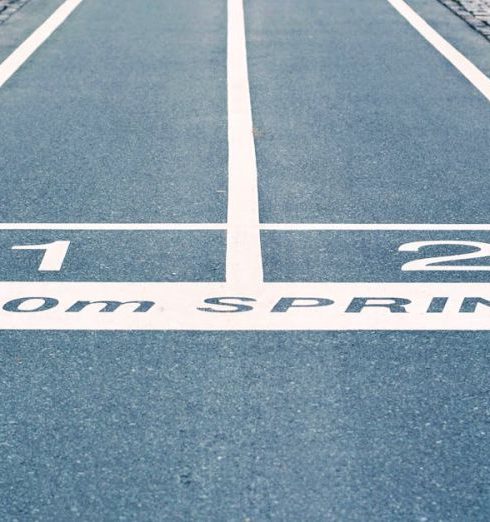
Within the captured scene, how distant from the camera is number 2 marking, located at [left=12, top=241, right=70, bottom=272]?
7289mm

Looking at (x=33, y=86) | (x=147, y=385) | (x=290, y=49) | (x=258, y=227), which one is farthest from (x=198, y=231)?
(x=290, y=49)

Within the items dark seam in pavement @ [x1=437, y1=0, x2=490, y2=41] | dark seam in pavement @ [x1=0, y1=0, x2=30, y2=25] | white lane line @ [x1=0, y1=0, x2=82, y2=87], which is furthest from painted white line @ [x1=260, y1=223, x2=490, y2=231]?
dark seam in pavement @ [x1=0, y1=0, x2=30, y2=25]

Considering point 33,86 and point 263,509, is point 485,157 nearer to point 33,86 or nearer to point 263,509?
point 33,86

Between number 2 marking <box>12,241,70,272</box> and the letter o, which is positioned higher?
the letter o

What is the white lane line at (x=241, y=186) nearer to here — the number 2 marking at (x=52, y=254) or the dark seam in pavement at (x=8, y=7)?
the number 2 marking at (x=52, y=254)

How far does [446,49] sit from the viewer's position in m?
15.1

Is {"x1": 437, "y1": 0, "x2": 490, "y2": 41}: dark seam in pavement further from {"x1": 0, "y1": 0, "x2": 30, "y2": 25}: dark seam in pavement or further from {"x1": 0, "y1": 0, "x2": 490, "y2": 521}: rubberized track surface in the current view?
{"x1": 0, "y1": 0, "x2": 30, "y2": 25}: dark seam in pavement

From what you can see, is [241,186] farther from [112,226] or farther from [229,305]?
[229,305]

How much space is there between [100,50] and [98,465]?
428 inches

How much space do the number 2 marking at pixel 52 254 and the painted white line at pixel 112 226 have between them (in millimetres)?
387

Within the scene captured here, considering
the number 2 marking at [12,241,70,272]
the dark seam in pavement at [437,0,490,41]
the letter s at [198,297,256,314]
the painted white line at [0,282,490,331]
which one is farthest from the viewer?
the dark seam in pavement at [437,0,490,41]

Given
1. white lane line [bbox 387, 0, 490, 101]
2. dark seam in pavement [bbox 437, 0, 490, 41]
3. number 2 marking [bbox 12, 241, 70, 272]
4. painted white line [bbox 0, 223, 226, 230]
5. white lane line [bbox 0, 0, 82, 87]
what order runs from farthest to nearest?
dark seam in pavement [bbox 437, 0, 490, 41] → white lane line [bbox 0, 0, 82, 87] → white lane line [bbox 387, 0, 490, 101] → painted white line [bbox 0, 223, 226, 230] → number 2 marking [bbox 12, 241, 70, 272]

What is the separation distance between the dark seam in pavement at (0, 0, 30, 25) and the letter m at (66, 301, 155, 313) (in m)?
11.1

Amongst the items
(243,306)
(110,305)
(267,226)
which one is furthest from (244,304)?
(267,226)
